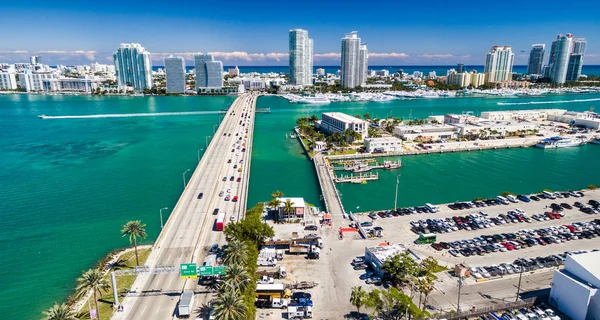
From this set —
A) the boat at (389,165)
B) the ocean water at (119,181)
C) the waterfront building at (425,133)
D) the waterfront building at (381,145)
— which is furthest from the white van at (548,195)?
the waterfront building at (425,133)

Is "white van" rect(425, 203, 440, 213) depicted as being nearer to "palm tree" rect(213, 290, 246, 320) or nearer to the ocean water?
the ocean water

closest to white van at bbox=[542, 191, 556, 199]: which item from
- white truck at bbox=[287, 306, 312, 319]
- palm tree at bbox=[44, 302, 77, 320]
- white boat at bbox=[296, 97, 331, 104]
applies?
white truck at bbox=[287, 306, 312, 319]

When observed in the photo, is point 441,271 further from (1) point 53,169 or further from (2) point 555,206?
(1) point 53,169

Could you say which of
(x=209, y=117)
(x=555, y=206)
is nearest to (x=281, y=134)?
(x=209, y=117)

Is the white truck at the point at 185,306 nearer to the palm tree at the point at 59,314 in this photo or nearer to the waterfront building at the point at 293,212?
the palm tree at the point at 59,314

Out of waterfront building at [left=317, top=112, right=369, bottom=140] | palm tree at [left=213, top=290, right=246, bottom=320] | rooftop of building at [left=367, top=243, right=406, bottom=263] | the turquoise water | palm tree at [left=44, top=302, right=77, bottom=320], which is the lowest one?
the turquoise water
